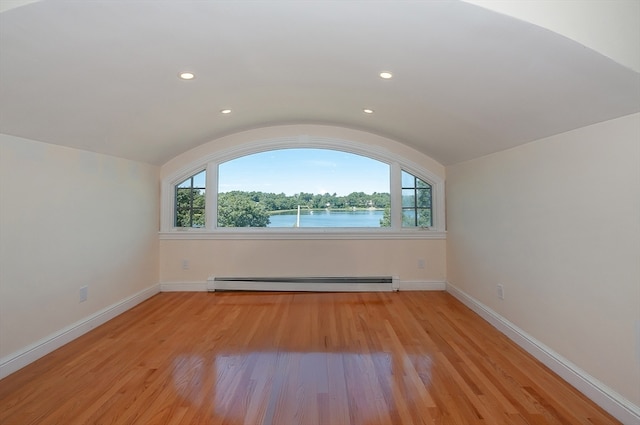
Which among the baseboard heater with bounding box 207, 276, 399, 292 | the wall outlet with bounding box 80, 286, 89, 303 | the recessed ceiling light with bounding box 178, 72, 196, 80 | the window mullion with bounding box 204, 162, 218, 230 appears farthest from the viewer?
the window mullion with bounding box 204, 162, 218, 230

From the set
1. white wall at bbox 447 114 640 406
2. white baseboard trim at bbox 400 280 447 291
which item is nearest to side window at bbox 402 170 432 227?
white baseboard trim at bbox 400 280 447 291

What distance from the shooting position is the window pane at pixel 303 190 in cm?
469

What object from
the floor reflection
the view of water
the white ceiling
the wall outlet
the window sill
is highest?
the white ceiling

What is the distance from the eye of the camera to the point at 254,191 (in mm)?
4754

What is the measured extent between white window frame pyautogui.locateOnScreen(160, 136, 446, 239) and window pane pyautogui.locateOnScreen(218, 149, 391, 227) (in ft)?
0.37

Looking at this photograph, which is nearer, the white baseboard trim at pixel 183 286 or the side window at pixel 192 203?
the white baseboard trim at pixel 183 286

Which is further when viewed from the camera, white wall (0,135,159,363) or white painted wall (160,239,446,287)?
white painted wall (160,239,446,287)

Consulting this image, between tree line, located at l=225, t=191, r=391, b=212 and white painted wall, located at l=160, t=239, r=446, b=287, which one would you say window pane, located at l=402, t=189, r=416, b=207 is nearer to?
tree line, located at l=225, t=191, r=391, b=212

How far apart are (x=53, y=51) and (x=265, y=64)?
1.22m

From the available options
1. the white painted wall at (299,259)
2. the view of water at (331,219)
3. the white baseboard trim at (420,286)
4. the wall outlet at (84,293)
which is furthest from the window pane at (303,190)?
the wall outlet at (84,293)

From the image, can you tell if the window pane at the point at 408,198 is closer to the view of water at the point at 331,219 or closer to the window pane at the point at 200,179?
the view of water at the point at 331,219

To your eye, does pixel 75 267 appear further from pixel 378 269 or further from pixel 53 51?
pixel 378 269

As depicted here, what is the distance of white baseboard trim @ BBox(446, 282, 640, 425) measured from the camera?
177 centimetres

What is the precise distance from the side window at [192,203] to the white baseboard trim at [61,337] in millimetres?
1146
